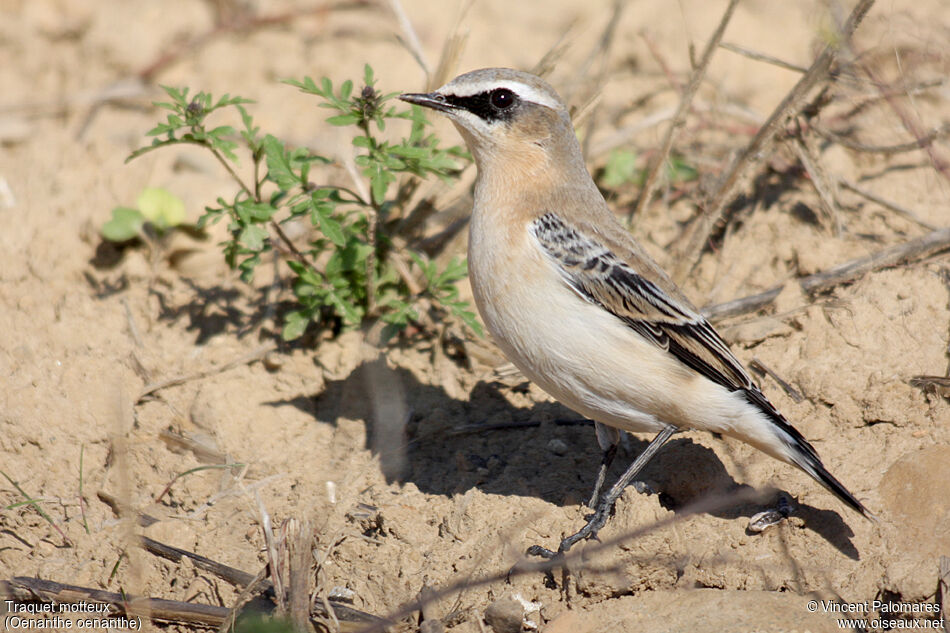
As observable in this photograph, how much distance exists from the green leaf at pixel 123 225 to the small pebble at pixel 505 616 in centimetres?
451

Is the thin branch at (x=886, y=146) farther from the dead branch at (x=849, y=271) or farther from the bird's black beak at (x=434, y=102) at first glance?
the bird's black beak at (x=434, y=102)

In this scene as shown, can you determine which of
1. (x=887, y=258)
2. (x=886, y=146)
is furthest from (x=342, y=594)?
(x=886, y=146)

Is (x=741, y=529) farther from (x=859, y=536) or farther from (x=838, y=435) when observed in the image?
(x=838, y=435)

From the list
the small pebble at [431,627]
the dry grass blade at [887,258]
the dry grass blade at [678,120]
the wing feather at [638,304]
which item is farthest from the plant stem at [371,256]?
the dry grass blade at [887,258]

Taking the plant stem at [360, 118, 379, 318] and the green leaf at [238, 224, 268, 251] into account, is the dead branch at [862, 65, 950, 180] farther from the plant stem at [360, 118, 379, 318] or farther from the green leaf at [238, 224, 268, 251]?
the green leaf at [238, 224, 268, 251]

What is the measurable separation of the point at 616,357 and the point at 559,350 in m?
0.34

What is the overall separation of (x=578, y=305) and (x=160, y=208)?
13.2ft

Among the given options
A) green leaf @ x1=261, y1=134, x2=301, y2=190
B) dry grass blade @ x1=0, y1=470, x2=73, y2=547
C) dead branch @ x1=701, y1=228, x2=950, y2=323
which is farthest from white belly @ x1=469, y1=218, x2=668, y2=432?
dry grass blade @ x1=0, y1=470, x2=73, y2=547

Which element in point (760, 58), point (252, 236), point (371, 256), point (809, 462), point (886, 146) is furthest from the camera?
point (886, 146)

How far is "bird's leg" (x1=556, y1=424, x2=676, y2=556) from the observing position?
5.07 metres

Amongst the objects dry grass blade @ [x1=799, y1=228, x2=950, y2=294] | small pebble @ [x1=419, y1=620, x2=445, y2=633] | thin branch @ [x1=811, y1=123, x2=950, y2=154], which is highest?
thin branch @ [x1=811, y1=123, x2=950, y2=154]

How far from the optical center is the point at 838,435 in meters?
5.69

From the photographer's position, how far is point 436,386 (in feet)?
22.1

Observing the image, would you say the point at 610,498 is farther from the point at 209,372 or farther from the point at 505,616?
the point at 209,372
